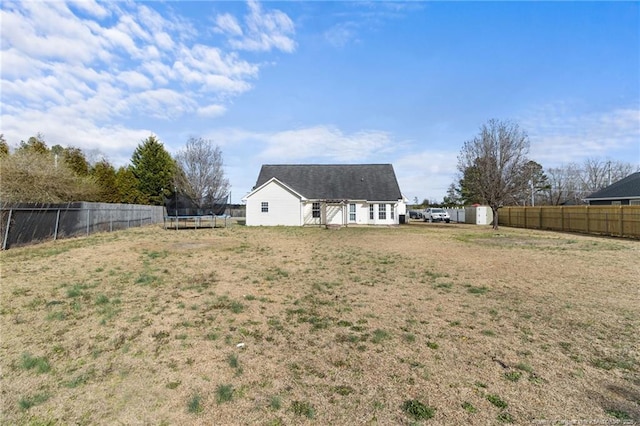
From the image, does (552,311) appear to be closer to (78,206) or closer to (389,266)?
(389,266)

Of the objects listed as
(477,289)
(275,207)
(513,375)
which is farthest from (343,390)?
(275,207)

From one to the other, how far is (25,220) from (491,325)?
15.9 m

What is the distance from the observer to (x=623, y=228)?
18734 millimetres

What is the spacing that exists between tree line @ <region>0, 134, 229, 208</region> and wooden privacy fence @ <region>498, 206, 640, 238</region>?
32877mm

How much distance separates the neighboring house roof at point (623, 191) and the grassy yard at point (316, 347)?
2444 cm

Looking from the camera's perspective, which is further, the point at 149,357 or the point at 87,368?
the point at 149,357

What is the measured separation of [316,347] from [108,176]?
3648cm

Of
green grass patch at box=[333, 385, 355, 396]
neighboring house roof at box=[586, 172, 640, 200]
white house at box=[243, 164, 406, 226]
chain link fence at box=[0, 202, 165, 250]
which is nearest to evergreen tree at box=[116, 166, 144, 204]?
white house at box=[243, 164, 406, 226]

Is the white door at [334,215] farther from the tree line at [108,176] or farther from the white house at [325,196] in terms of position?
the tree line at [108,176]

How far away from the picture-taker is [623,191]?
27078 millimetres

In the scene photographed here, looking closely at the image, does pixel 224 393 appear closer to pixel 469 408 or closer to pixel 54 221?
pixel 469 408

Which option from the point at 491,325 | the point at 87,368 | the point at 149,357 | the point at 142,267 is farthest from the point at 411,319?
the point at 142,267

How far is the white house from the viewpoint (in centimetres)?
2848

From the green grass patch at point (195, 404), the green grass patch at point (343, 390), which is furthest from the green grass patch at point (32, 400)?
the green grass patch at point (343, 390)
